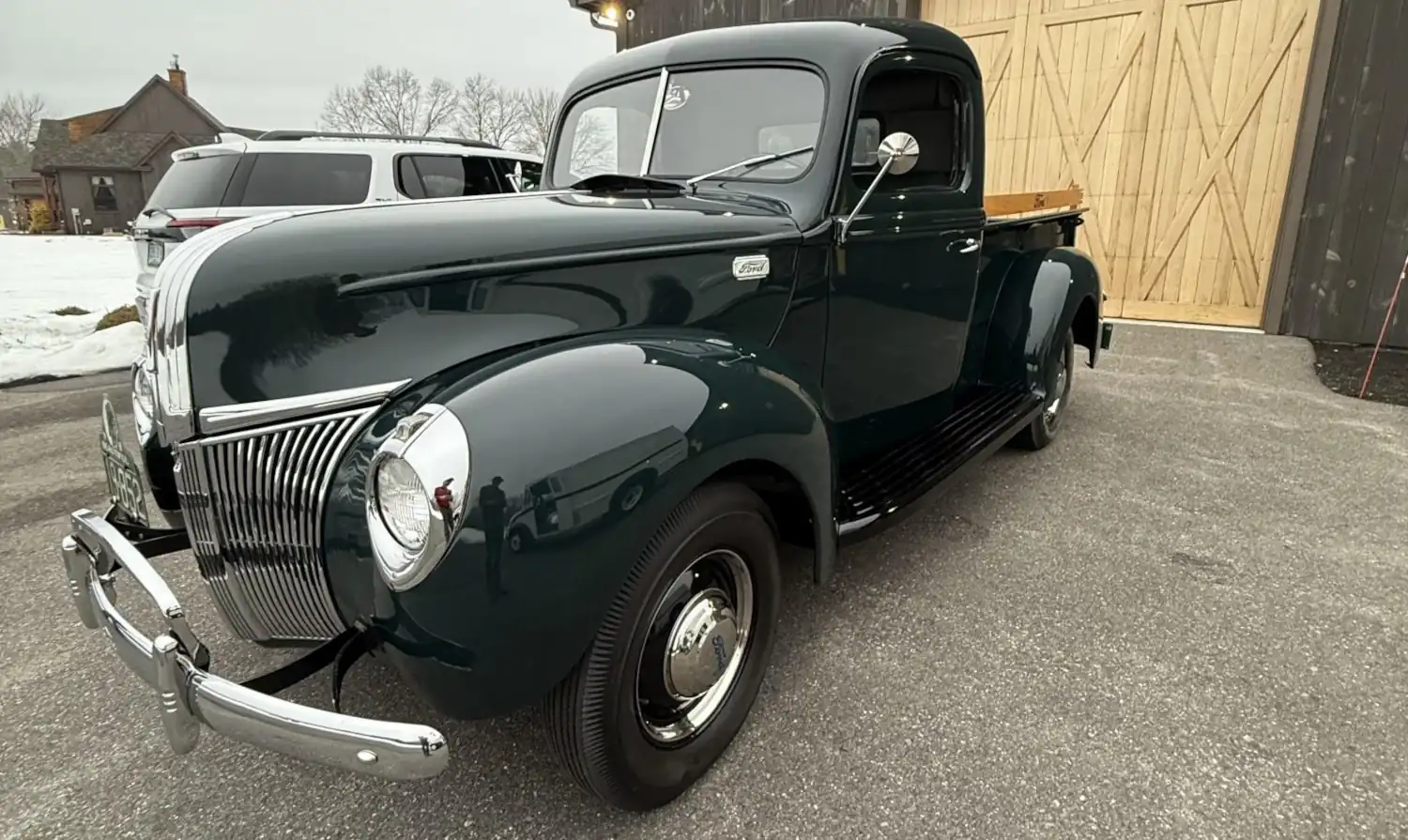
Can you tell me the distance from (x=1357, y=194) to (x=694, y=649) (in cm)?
784

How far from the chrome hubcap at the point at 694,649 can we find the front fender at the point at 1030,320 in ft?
7.92

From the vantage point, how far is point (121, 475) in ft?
6.66

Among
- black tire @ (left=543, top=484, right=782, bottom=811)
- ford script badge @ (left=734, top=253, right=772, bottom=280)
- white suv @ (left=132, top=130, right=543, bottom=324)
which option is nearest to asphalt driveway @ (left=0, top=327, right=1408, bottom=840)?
black tire @ (left=543, top=484, right=782, bottom=811)

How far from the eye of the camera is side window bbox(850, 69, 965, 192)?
9.00ft

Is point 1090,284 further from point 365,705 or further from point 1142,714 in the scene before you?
point 365,705

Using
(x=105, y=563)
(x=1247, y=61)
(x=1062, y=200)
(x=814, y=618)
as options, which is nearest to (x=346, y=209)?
(x=105, y=563)

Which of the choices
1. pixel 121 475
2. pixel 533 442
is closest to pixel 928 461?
pixel 533 442

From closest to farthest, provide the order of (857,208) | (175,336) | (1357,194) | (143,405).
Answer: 1. (175,336)
2. (143,405)
3. (857,208)
4. (1357,194)

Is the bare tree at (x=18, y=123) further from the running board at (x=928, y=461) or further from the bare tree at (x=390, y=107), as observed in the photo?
the running board at (x=928, y=461)

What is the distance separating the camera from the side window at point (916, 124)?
2.74 meters

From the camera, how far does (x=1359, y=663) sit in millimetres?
2473

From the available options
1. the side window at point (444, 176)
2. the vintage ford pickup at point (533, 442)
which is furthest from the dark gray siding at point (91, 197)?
the vintage ford pickup at point (533, 442)

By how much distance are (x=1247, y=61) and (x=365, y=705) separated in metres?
8.53

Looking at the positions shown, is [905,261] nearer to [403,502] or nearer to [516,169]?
[403,502]
